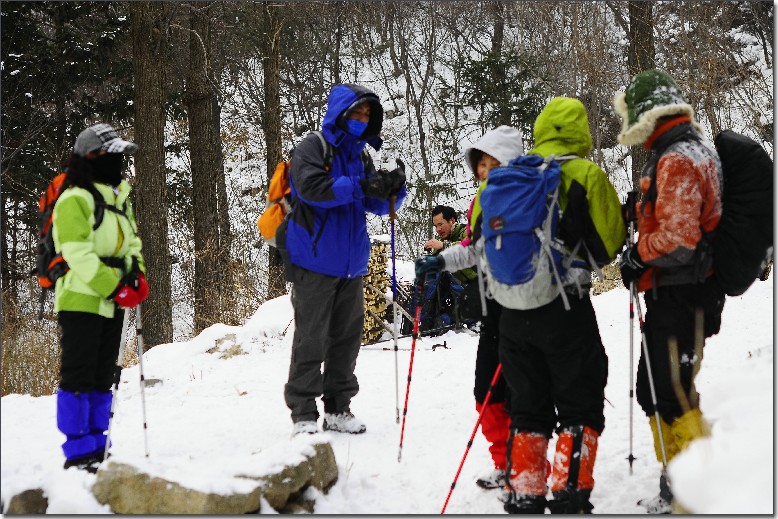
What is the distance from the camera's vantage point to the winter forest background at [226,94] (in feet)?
33.9

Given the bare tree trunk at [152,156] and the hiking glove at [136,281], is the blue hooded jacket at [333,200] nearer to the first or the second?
the hiking glove at [136,281]

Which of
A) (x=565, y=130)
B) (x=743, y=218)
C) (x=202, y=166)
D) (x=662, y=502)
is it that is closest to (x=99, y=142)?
(x=565, y=130)

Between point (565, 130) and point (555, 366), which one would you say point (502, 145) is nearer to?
point (565, 130)

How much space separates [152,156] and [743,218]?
8769mm

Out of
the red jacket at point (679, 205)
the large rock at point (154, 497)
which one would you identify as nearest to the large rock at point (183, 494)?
the large rock at point (154, 497)

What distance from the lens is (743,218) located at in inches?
129

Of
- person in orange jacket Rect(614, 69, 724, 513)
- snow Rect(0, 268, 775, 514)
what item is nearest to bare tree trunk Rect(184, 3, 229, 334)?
snow Rect(0, 268, 775, 514)

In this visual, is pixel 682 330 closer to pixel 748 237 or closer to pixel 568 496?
pixel 748 237

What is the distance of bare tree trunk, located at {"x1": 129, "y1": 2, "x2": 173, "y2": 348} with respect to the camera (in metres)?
10.1

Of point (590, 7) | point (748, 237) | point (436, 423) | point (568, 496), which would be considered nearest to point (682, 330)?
point (748, 237)

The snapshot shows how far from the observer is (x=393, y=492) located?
13.2 feet

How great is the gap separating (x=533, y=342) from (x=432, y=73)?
2125 centimetres

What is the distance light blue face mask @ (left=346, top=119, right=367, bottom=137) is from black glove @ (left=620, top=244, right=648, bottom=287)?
2038 mm

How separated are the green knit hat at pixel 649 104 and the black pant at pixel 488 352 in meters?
1.19
